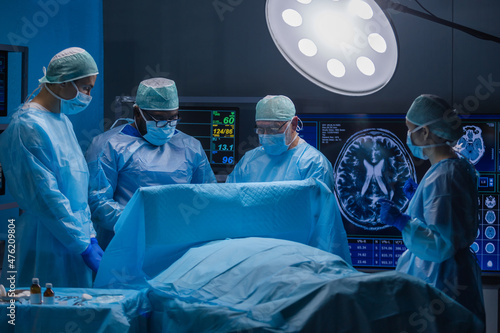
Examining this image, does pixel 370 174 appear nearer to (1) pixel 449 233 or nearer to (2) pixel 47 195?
(1) pixel 449 233

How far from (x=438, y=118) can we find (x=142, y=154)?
1.43m

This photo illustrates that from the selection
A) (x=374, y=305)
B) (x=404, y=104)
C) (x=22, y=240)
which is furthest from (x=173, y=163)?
(x=404, y=104)

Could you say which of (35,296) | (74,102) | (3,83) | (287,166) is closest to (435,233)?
(287,166)

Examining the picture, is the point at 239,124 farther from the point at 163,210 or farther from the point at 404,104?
the point at 163,210

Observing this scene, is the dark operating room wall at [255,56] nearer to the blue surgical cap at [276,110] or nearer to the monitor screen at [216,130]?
the monitor screen at [216,130]

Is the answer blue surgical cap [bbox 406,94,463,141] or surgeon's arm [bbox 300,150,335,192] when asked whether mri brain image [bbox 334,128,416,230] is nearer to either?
surgeon's arm [bbox 300,150,335,192]

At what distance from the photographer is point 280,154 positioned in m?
3.22

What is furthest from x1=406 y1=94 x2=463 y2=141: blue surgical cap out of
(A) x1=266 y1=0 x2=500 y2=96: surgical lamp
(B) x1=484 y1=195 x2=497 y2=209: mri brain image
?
(B) x1=484 y1=195 x2=497 y2=209: mri brain image

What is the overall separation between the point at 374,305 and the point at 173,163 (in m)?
1.58

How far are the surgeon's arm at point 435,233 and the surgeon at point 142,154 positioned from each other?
1.25 metres

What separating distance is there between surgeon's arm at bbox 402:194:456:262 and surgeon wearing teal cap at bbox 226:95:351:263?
2.90 feet

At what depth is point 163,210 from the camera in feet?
6.72

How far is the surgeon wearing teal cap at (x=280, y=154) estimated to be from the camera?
3.02 m

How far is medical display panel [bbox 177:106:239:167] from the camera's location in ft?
12.8
